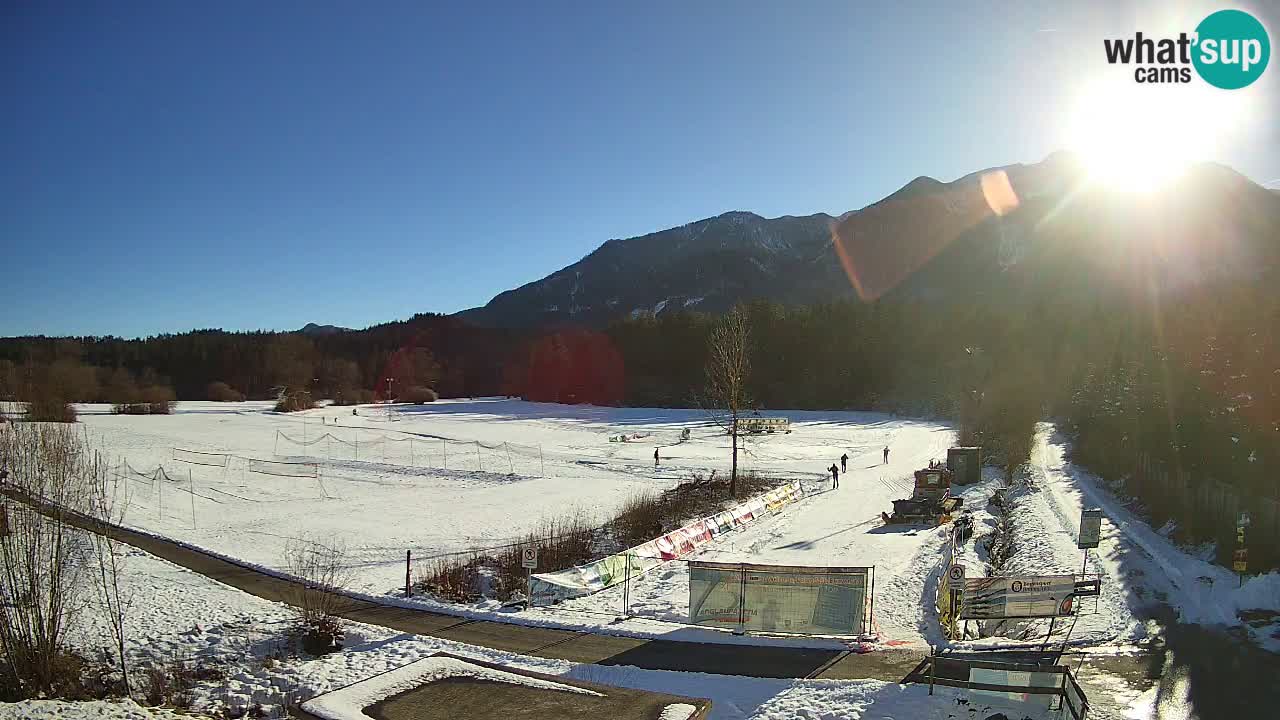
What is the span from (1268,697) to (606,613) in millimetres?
13237

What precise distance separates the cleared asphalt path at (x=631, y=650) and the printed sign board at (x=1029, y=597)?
308 centimetres

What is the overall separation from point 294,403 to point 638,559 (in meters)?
89.9

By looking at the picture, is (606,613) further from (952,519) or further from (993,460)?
(993,460)

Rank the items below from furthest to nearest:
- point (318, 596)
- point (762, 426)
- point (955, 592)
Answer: point (762, 426), point (318, 596), point (955, 592)

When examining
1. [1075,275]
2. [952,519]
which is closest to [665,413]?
[952,519]

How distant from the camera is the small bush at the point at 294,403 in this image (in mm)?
97438

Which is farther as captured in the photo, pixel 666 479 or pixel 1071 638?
pixel 666 479

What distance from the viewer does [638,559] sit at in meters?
23.0

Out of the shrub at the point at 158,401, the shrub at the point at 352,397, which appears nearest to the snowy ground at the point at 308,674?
the shrub at the point at 158,401

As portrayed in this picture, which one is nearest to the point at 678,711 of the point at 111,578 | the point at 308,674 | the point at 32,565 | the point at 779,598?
the point at 779,598

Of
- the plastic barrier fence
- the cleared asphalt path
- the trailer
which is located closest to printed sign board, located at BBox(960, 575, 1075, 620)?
the cleared asphalt path

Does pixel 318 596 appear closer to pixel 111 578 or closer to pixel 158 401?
pixel 111 578

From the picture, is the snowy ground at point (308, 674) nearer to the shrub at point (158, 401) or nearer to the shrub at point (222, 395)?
the shrub at point (158, 401)

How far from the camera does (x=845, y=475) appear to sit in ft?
151
